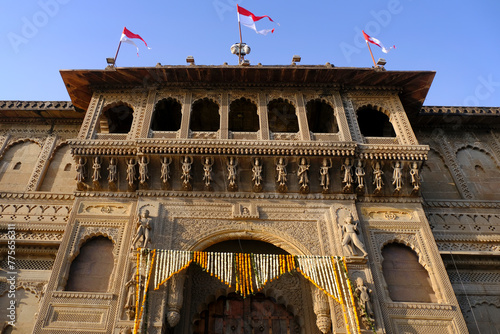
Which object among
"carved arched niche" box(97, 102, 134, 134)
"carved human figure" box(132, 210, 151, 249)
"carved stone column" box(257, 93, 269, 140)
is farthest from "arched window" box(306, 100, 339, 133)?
"carved human figure" box(132, 210, 151, 249)

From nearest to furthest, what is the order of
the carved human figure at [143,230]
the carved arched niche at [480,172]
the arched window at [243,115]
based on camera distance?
the carved human figure at [143,230]
the carved arched niche at [480,172]
the arched window at [243,115]

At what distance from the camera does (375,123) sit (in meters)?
13.9

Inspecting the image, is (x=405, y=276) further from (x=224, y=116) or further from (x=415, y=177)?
(x=224, y=116)

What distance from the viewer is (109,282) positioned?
937cm

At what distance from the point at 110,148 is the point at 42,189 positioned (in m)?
2.86

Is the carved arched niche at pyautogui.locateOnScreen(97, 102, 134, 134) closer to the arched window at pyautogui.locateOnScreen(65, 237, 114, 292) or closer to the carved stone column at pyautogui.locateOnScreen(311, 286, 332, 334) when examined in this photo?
the arched window at pyautogui.locateOnScreen(65, 237, 114, 292)

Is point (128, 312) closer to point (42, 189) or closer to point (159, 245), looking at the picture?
point (159, 245)

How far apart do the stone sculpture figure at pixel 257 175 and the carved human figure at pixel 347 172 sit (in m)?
2.19

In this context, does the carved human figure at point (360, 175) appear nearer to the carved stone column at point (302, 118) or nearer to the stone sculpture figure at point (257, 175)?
the carved stone column at point (302, 118)

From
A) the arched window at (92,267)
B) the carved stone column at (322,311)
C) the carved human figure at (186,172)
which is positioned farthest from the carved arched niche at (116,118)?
the carved stone column at (322,311)

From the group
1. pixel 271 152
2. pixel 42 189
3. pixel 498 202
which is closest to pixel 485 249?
pixel 498 202

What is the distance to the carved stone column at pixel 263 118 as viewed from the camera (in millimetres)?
11258

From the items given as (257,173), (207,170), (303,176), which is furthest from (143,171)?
(303,176)

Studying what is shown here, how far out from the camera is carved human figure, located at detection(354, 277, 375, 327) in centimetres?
863
